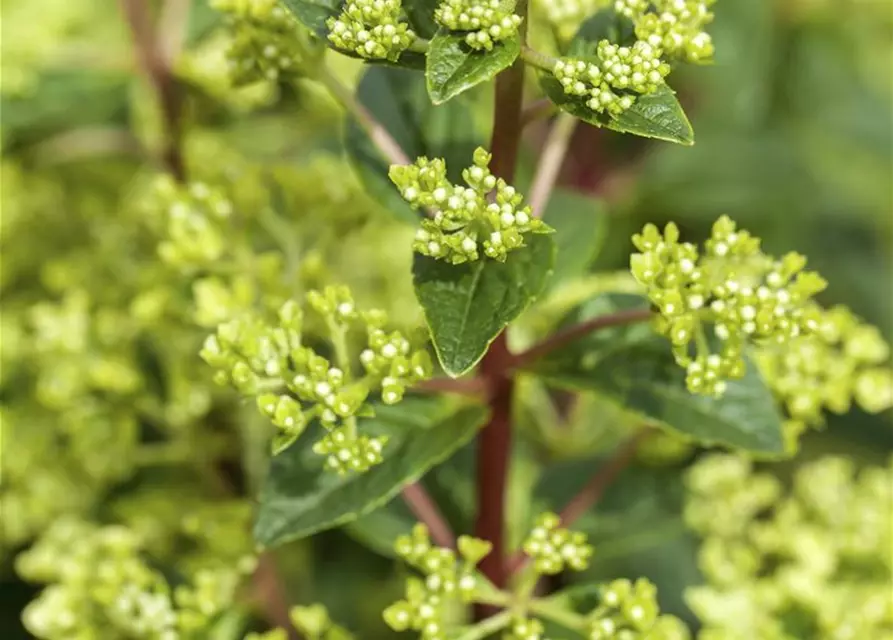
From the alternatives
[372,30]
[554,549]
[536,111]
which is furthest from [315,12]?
[554,549]

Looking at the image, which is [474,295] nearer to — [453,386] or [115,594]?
[453,386]

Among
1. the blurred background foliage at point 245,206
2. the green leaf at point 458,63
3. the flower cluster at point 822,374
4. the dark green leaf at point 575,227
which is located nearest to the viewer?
the green leaf at point 458,63

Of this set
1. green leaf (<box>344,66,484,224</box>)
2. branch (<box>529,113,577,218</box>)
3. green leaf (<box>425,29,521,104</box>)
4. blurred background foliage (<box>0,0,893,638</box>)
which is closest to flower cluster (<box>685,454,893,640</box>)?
blurred background foliage (<box>0,0,893,638</box>)

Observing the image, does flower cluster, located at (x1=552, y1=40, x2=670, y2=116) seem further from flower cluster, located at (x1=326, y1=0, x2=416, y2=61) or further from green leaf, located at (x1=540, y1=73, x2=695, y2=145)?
flower cluster, located at (x1=326, y1=0, x2=416, y2=61)

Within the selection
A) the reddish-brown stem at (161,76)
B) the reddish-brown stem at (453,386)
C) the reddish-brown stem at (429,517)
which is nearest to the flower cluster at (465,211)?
the reddish-brown stem at (453,386)

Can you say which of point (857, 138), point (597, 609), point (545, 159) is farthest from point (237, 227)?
point (857, 138)

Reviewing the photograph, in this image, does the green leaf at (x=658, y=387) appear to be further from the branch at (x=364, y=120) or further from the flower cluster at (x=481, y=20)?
the flower cluster at (x=481, y=20)
